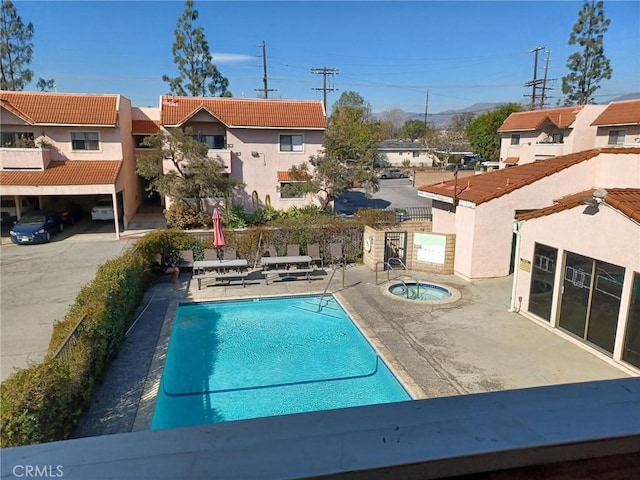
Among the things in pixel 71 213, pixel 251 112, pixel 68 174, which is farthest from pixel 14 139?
pixel 251 112

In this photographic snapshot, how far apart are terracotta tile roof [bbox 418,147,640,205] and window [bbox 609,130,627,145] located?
19.1 m

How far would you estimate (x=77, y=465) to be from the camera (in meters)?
0.99

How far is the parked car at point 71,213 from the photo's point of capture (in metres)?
26.9

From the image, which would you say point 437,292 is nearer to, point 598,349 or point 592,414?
point 598,349

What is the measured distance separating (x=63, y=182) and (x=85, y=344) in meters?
18.2

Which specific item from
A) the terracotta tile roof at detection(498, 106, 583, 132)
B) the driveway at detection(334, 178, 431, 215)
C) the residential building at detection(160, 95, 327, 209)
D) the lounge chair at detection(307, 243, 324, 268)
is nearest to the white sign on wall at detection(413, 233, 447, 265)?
the lounge chair at detection(307, 243, 324, 268)

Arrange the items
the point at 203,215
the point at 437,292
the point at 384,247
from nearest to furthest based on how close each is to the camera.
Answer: the point at 437,292 < the point at 384,247 < the point at 203,215

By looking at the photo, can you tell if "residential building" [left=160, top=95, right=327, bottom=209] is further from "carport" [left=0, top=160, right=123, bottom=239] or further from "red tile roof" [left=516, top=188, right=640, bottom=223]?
"red tile roof" [left=516, top=188, right=640, bottom=223]

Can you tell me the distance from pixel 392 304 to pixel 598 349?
6170 millimetres

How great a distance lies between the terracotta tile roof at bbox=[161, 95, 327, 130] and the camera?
27.4m

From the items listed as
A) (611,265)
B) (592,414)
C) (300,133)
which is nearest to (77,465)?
(592,414)

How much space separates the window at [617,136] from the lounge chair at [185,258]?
3242 cm

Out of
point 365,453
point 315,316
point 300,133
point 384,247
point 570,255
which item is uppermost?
point 300,133

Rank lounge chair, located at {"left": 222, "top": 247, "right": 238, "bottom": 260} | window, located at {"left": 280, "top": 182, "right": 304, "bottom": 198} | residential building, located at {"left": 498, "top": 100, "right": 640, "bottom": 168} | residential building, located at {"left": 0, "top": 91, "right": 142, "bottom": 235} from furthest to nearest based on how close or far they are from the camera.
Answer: residential building, located at {"left": 498, "top": 100, "right": 640, "bottom": 168}, window, located at {"left": 280, "top": 182, "right": 304, "bottom": 198}, residential building, located at {"left": 0, "top": 91, "right": 142, "bottom": 235}, lounge chair, located at {"left": 222, "top": 247, "right": 238, "bottom": 260}
